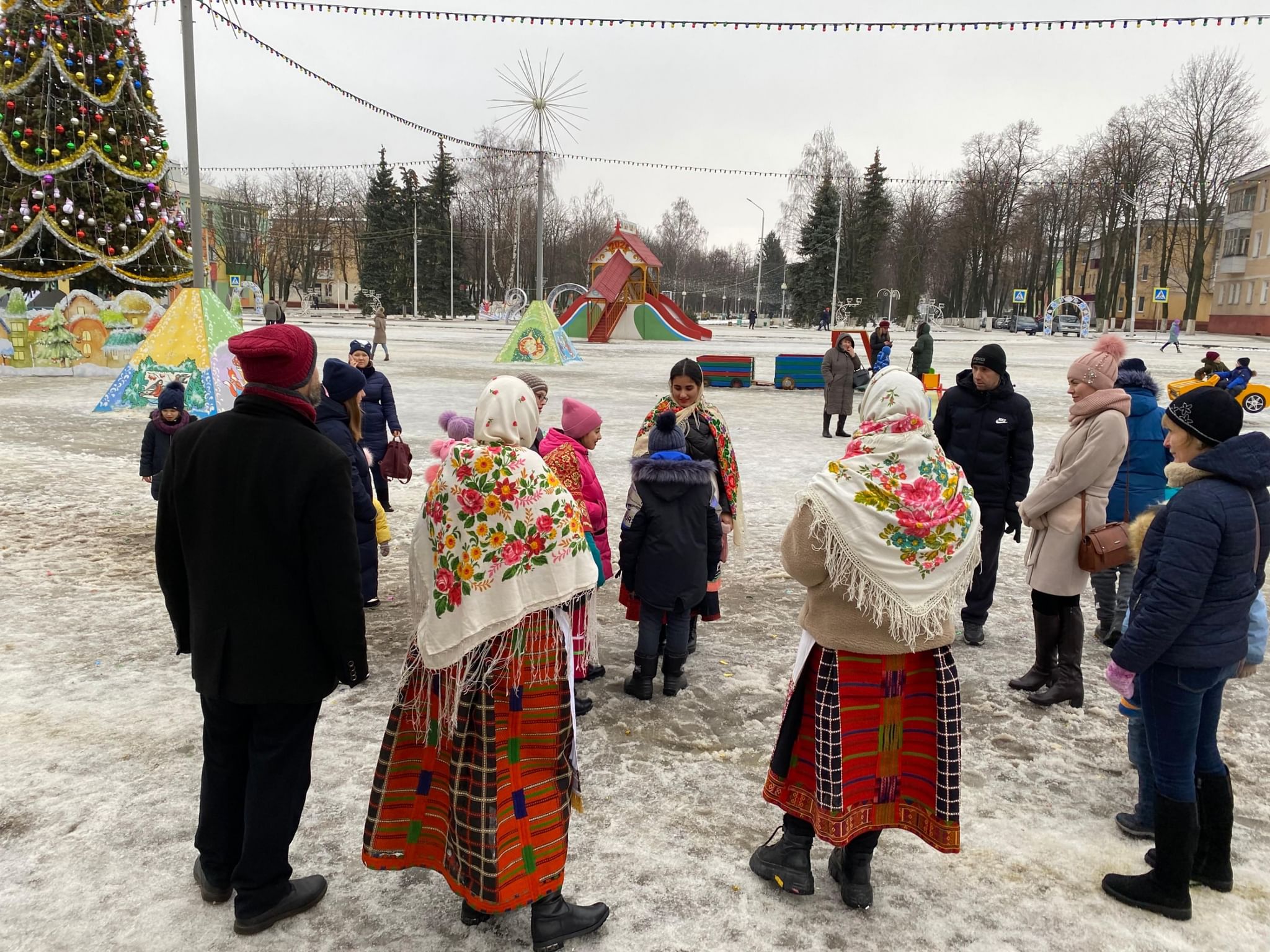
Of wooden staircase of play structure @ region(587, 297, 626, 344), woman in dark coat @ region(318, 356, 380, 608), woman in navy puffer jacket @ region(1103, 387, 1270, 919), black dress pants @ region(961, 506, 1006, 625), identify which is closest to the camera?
woman in navy puffer jacket @ region(1103, 387, 1270, 919)

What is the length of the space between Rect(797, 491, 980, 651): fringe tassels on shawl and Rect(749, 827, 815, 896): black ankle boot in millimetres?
840

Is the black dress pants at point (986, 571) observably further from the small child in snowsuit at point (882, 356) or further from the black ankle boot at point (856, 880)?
the small child in snowsuit at point (882, 356)

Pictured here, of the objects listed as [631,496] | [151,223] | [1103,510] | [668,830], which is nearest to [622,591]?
[631,496]

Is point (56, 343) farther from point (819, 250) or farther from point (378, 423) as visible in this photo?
point (819, 250)

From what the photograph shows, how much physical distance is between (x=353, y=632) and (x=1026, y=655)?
4122mm

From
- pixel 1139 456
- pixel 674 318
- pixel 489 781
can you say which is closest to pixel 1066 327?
pixel 674 318

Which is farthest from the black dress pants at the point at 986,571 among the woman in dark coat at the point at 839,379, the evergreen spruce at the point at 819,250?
the evergreen spruce at the point at 819,250

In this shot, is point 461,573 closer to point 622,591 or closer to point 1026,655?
point 622,591

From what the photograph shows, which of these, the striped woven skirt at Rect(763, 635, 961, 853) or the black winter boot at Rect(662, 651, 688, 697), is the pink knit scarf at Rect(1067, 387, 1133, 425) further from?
the black winter boot at Rect(662, 651, 688, 697)

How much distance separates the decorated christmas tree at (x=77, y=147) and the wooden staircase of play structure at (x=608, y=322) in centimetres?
2063

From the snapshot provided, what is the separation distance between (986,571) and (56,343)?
20186 mm

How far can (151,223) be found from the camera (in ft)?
64.0

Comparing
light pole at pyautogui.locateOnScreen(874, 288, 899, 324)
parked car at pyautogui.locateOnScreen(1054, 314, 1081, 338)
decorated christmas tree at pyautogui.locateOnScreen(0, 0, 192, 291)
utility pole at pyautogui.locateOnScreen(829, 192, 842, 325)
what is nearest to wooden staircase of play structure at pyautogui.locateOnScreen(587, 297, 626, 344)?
decorated christmas tree at pyautogui.locateOnScreen(0, 0, 192, 291)

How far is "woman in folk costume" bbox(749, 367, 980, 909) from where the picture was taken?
2648mm
